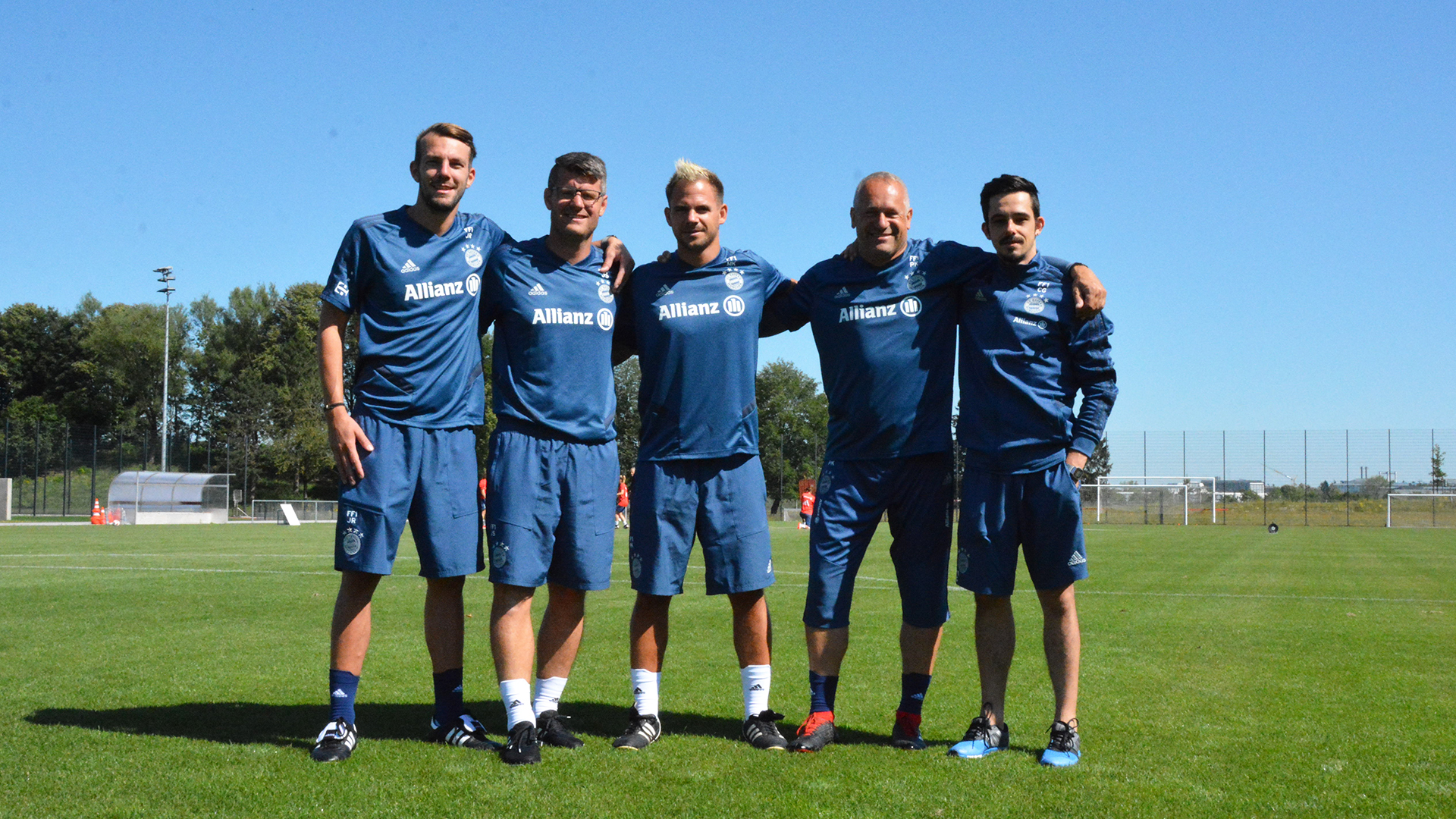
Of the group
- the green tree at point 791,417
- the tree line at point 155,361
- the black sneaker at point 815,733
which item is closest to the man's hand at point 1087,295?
the black sneaker at point 815,733

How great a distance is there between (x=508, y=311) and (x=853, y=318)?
140 centimetres

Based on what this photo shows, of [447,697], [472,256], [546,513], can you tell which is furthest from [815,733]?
[472,256]

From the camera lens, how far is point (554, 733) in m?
4.17

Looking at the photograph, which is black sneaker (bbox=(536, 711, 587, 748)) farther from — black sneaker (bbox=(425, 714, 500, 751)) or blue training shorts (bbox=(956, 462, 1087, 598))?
blue training shorts (bbox=(956, 462, 1087, 598))

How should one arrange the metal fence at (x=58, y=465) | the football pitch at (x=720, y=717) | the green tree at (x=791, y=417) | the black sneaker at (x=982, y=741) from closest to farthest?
1. the football pitch at (x=720, y=717)
2. the black sneaker at (x=982, y=741)
3. the metal fence at (x=58, y=465)
4. the green tree at (x=791, y=417)

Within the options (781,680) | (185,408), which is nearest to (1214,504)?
(781,680)

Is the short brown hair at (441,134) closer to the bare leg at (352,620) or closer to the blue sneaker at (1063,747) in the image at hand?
the bare leg at (352,620)

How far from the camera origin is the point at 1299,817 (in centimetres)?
315

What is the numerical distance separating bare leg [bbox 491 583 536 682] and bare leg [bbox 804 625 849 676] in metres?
1.13

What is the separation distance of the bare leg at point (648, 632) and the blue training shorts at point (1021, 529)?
123cm

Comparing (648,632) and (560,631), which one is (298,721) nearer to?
(560,631)

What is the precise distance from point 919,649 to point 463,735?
1.85 m

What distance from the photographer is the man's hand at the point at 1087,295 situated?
410cm

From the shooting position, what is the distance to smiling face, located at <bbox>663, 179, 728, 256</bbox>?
4418mm
